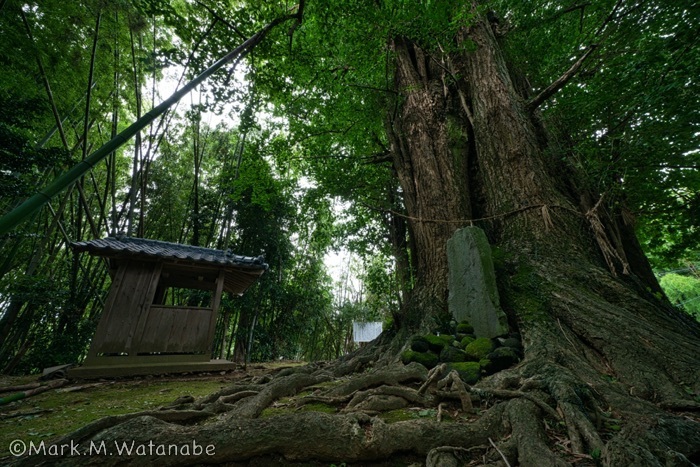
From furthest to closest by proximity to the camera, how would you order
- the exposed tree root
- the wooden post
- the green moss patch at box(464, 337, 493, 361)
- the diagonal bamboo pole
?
1. the wooden post
2. the green moss patch at box(464, 337, 493, 361)
3. the diagonal bamboo pole
4. the exposed tree root

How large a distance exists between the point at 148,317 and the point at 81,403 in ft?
8.62

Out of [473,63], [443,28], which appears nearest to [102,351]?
[443,28]

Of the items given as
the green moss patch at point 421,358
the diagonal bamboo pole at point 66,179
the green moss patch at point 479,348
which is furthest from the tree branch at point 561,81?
the diagonal bamboo pole at point 66,179

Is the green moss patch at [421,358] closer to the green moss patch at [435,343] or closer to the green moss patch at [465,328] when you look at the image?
the green moss patch at [435,343]

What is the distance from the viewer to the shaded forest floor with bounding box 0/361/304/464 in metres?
2.59

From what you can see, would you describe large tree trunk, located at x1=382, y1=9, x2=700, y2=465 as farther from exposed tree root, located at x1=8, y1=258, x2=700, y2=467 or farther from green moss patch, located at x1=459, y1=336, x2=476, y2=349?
green moss patch, located at x1=459, y1=336, x2=476, y2=349

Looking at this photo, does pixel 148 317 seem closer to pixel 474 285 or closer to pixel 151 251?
pixel 151 251

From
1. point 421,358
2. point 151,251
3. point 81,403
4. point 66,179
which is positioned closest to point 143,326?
point 151,251

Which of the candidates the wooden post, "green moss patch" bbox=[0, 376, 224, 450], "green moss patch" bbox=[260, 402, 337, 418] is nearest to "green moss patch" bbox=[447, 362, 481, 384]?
"green moss patch" bbox=[260, 402, 337, 418]

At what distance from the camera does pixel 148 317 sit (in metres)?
6.11

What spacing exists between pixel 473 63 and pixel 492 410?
5.79 metres

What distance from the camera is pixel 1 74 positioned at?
486 centimetres

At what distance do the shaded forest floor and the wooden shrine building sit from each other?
375mm

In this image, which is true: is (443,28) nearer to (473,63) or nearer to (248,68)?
(473,63)
